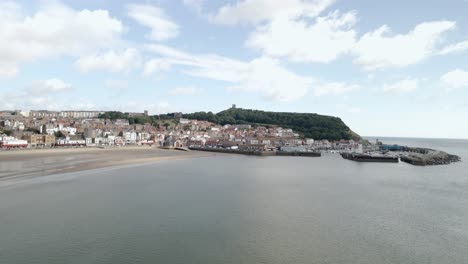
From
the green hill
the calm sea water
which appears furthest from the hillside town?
Answer: the calm sea water

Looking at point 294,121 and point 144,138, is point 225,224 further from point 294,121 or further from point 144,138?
point 294,121

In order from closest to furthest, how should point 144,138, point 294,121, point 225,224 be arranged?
point 225,224 < point 144,138 < point 294,121

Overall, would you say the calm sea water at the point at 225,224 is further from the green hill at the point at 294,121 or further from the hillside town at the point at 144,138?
the green hill at the point at 294,121

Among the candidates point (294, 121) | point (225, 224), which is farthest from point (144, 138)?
point (225, 224)

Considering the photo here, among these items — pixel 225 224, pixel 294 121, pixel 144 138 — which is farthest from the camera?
pixel 294 121

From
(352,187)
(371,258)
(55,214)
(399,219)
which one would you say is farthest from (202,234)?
(352,187)

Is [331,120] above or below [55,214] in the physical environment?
above

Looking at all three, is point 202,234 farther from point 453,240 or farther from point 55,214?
point 453,240
